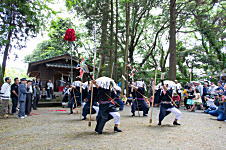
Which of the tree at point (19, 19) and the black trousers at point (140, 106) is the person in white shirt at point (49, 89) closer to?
the tree at point (19, 19)

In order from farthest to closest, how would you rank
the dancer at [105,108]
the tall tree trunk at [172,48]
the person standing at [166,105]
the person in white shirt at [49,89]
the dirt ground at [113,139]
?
the person in white shirt at [49,89]
the tall tree trunk at [172,48]
the person standing at [166,105]
the dancer at [105,108]
the dirt ground at [113,139]

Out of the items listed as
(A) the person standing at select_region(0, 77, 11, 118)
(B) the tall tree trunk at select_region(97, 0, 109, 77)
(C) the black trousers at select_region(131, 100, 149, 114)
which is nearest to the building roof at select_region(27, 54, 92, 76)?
(B) the tall tree trunk at select_region(97, 0, 109, 77)

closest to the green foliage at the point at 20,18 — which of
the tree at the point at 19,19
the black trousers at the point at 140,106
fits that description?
the tree at the point at 19,19

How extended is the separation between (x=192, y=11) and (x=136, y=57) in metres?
12.0

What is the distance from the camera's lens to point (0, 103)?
10125 millimetres

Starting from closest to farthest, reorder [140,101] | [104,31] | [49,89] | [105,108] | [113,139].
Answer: [113,139] → [105,108] → [140,101] → [49,89] → [104,31]

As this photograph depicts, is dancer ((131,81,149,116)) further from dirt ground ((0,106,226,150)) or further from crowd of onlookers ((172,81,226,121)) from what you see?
dirt ground ((0,106,226,150))

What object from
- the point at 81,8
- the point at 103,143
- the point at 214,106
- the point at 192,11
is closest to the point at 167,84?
the point at 103,143

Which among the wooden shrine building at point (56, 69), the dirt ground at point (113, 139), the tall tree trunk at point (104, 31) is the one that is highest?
the tall tree trunk at point (104, 31)

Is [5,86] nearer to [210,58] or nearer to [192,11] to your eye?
[192,11]

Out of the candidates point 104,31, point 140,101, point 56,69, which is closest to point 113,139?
point 140,101

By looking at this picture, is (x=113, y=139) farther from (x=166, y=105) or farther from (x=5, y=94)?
(x=5, y=94)

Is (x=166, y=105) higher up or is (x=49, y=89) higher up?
(x=49, y=89)

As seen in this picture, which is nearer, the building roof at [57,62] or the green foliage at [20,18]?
the green foliage at [20,18]
